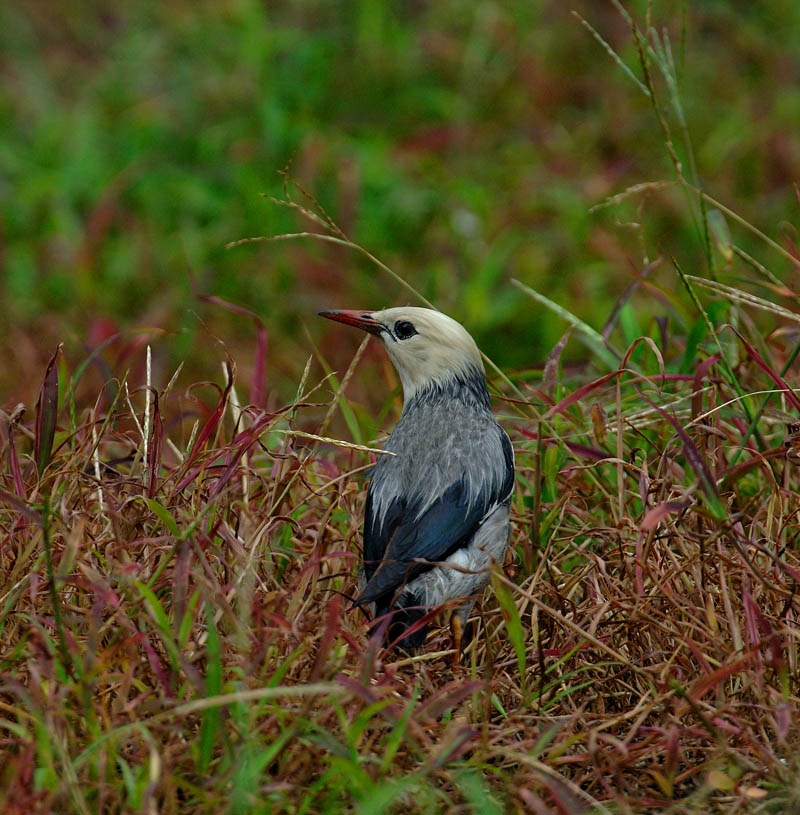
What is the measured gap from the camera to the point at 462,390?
3881 millimetres

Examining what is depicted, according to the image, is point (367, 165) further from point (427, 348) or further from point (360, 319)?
point (427, 348)

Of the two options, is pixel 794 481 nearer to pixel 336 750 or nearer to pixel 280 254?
pixel 336 750

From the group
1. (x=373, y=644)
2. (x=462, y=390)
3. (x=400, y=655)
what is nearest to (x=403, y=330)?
(x=462, y=390)

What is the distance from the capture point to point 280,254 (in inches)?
299

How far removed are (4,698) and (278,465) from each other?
3.83 feet

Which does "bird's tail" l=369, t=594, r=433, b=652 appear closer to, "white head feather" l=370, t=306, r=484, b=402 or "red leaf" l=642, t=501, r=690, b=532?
"red leaf" l=642, t=501, r=690, b=532

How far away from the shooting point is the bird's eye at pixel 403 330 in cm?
398

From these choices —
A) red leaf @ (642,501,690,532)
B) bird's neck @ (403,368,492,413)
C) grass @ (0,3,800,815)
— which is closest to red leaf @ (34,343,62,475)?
grass @ (0,3,800,815)

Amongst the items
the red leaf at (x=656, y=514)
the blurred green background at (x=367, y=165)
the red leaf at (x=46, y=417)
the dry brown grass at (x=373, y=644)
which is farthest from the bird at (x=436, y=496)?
the blurred green background at (x=367, y=165)

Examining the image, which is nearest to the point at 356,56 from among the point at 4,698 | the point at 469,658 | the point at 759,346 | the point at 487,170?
the point at 487,170

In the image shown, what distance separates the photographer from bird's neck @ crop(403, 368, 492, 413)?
12.7 feet

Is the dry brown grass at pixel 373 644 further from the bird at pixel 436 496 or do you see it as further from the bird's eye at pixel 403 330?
the bird's eye at pixel 403 330

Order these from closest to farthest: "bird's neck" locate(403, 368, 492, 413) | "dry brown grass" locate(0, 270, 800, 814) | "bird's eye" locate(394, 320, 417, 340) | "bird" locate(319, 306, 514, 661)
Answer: "dry brown grass" locate(0, 270, 800, 814), "bird" locate(319, 306, 514, 661), "bird's neck" locate(403, 368, 492, 413), "bird's eye" locate(394, 320, 417, 340)

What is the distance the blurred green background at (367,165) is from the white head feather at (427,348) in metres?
2.76
